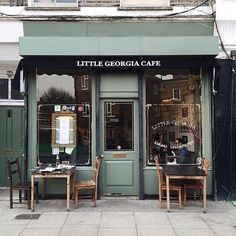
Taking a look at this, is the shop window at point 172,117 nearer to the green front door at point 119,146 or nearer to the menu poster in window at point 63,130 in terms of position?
the green front door at point 119,146

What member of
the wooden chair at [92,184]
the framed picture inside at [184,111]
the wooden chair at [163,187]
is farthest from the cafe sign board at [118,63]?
the wooden chair at [163,187]

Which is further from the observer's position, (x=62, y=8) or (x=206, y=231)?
(x=62, y=8)

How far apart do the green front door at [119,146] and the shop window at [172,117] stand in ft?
1.18

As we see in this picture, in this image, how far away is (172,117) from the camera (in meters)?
10.2

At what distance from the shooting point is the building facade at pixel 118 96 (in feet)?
32.8

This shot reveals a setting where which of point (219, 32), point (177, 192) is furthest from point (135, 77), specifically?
point (177, 192)

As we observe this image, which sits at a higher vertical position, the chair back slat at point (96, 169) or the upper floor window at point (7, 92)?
the upper floor window at point (7, 92)

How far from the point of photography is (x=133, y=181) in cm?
1011

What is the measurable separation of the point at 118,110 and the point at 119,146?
867 millimetres

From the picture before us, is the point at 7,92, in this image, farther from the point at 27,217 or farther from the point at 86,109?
the point at 27,217

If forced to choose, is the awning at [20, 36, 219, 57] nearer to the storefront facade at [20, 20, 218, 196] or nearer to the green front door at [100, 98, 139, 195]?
the storefront facade at [20, 20, 218, 196]

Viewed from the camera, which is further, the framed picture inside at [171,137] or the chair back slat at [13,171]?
the framed picture inside at [171,137]

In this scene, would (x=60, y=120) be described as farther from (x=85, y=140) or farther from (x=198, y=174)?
(x=198, y=174)

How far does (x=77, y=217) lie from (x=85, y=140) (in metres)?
2.30
